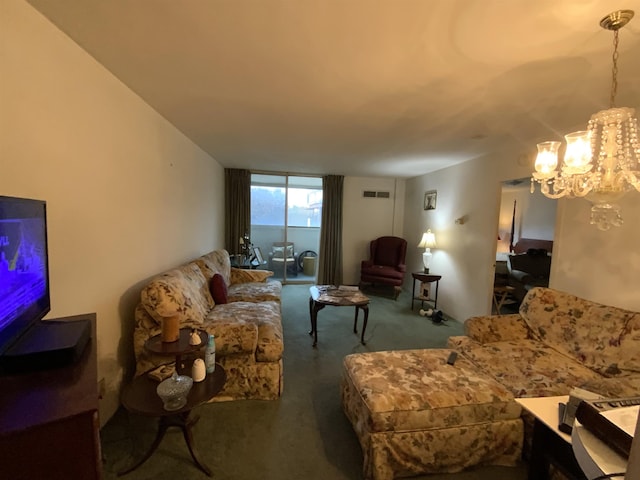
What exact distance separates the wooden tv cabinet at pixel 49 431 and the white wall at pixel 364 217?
5438mm

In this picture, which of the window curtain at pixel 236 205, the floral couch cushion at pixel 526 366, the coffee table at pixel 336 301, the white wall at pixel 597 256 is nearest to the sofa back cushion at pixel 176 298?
the coffee table at pixel 336 301

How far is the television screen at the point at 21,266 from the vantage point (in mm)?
852

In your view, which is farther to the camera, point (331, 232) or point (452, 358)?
point (331, 232)

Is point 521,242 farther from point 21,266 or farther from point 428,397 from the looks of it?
point 21,266

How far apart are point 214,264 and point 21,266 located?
251cm

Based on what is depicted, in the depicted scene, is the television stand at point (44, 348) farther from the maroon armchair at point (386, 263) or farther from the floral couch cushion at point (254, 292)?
the maroon armchair at point (386, 263)

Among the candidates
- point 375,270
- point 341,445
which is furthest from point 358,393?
point 375,270

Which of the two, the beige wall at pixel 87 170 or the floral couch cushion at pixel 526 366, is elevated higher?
the beige wall at pixel 87 170

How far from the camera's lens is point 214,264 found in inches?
135

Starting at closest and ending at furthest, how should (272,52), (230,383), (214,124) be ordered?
(272,52) < (230,383) < (214,124)

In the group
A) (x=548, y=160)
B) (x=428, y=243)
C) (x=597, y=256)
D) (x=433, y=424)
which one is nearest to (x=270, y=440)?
(x=433, y=424)

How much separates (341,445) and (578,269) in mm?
2512

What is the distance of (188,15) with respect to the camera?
1337mm

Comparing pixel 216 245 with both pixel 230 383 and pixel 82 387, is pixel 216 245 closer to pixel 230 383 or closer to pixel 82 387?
pixel 230 383
